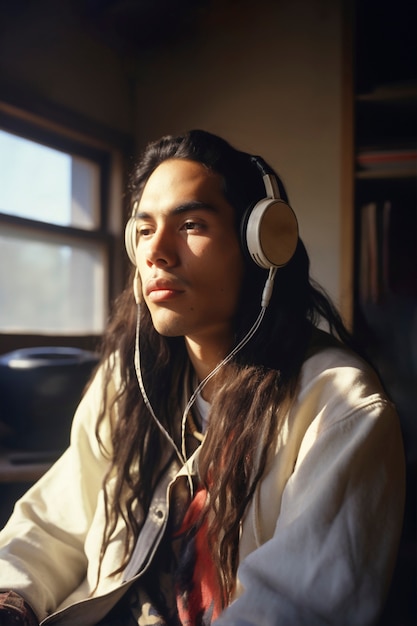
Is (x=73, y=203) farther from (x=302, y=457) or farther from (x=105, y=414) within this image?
(x=302, y=457)

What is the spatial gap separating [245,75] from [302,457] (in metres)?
1.50

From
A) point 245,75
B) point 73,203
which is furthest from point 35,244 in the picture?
point 245,75

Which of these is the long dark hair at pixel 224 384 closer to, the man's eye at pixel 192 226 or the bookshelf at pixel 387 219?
the man's eye at pixel 192 226

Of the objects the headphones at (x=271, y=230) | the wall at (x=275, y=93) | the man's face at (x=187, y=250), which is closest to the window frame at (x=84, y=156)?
the wall at (x=275, y=93)

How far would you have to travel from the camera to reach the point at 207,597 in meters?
0.87

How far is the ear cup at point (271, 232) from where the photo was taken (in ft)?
2.84

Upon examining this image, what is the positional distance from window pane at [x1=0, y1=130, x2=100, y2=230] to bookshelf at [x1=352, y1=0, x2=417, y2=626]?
2.97 feet

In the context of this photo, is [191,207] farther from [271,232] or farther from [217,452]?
[217,452]

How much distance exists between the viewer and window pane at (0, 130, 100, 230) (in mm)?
1743

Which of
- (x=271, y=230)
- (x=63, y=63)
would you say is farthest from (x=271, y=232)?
(x=63, y=63)

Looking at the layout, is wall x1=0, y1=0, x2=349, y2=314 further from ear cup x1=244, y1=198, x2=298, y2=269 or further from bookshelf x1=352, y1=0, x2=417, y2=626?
ear cup x1=244, y1=198, x2=298, y2=269

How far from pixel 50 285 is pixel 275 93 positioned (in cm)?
95

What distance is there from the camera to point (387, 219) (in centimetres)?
157

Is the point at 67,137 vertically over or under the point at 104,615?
over
